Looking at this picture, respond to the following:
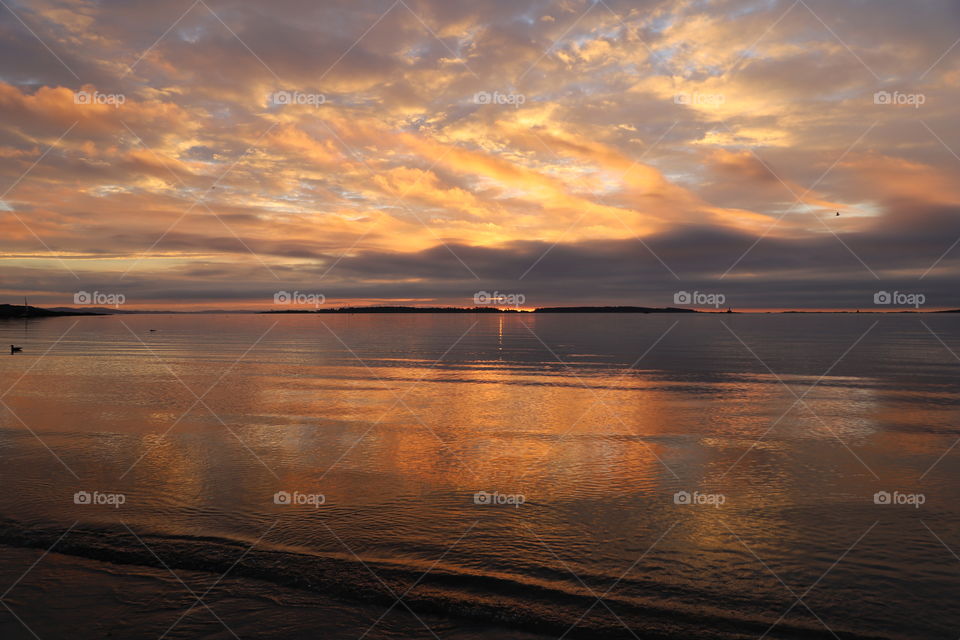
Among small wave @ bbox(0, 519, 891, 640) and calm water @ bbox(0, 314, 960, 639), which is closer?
small wave @ bbox(0, 519, 891, 640)

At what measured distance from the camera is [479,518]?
12945mm

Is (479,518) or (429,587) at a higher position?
(479,518)

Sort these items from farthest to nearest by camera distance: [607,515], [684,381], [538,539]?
[684,381], [607,515], [538,539]

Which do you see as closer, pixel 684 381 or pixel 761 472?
pixel 761 472

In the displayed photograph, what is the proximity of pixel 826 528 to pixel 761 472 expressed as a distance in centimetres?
423

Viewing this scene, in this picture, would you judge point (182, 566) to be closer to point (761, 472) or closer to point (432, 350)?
point (761, 472)

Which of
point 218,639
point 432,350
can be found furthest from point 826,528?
point 432,350

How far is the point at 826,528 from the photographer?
1243cm

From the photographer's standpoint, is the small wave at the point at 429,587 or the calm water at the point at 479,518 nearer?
the small wave at the point at 429,587

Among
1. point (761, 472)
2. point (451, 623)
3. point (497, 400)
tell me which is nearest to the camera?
point (451, 623)

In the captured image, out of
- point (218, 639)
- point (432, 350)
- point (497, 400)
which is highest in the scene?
point (432, 350)

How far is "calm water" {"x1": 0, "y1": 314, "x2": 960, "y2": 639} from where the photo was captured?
29.5 ft

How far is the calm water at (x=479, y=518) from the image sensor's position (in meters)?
9.00

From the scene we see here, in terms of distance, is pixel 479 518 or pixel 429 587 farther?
pixel 479 518
